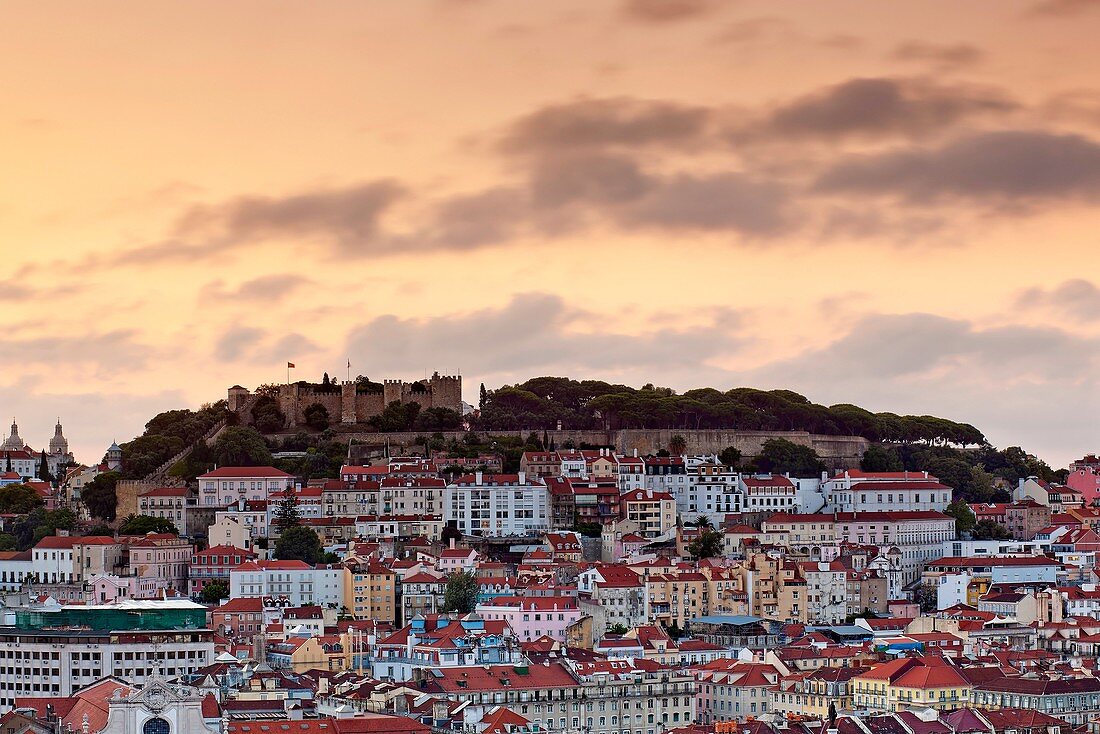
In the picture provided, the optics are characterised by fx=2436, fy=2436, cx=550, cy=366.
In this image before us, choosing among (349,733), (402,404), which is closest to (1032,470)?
(402,404)

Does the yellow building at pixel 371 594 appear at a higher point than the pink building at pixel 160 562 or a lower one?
lower

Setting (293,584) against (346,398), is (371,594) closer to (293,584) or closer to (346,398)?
(293,584)

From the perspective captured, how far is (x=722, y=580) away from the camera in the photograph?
65.9 meters

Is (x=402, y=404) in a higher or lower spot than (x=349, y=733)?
higher

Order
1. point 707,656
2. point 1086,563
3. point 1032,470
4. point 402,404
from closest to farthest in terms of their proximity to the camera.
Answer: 1. point 707,656
2. point 1086,563
3. point 402,404
4. point 1032,470

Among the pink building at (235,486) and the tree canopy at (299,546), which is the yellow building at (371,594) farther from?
the pink building at (235,486)

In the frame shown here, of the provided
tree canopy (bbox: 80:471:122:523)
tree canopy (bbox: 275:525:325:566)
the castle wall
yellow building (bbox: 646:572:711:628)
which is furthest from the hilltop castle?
yellow building (bbox: 646:572:711:628)

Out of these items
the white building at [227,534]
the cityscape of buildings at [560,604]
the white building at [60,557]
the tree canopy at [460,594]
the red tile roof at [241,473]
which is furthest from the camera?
A: the red tile roof at [241,473]

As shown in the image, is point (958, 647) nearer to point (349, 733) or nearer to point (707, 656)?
point (707, 656)

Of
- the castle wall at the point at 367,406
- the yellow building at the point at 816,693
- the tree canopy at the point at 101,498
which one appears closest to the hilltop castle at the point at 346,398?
the castle wall at the point at 367,406

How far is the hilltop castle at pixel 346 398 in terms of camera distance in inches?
3292

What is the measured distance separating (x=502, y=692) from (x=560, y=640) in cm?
869

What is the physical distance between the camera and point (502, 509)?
73.2m

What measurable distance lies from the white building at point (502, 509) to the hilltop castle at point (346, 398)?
35.2 ft
